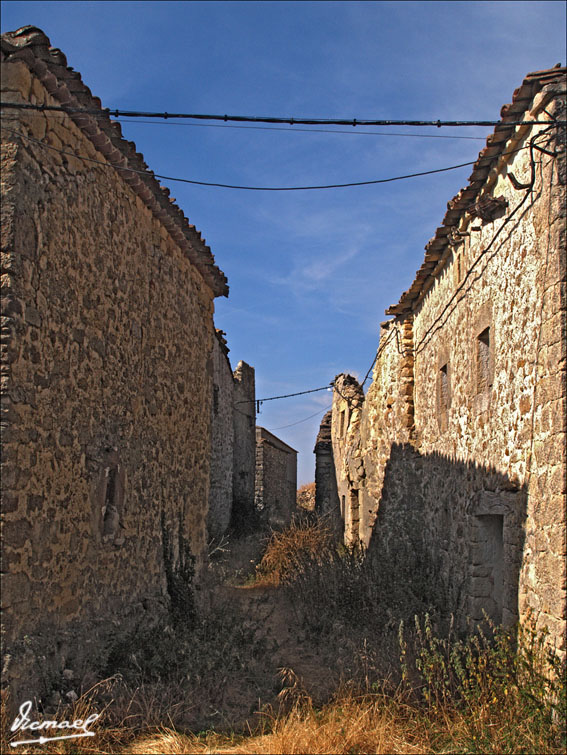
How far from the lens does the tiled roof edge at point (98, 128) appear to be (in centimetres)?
482

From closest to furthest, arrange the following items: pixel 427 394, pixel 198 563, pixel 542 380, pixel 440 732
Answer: pixel 440 732
pixel 542 380
pixel 198 563
pixel 427 394

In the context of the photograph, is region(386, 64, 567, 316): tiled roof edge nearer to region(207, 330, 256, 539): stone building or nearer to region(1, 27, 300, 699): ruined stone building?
region(1, 27, 300, 699): ruined stone building

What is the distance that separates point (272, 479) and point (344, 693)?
651 inches

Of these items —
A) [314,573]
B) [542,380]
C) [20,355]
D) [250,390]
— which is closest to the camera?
[20,355]

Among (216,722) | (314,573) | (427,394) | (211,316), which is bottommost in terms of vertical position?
(216,722)

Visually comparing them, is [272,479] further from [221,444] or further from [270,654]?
[270,654]

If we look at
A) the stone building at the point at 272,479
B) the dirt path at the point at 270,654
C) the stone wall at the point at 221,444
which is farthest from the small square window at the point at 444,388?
the stone building at the point at 272,479

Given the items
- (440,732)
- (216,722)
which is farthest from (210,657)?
(440,732)

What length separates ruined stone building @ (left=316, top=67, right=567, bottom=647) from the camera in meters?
5.46

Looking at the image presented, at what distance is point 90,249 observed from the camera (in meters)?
5.87

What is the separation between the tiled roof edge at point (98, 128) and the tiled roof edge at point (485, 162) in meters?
2.96

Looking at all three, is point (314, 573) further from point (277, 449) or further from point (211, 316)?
point (277, 449)

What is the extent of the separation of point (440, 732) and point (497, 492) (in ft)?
7.85

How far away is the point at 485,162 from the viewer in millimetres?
6746
